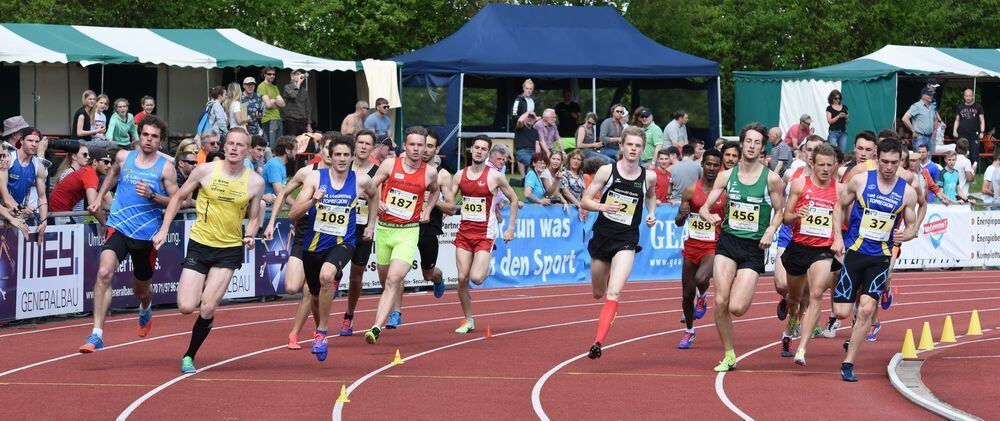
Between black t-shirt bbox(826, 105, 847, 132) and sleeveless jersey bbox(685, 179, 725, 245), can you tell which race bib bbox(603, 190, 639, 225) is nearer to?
sleeveless jersey bbox(685, 179, 725, 245)

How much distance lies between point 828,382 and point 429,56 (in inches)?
697

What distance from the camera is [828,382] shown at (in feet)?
38.8

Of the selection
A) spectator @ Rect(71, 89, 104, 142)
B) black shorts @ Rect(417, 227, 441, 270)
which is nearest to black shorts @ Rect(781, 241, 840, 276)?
black shorts @ Rect(417, 227, 441, 270)

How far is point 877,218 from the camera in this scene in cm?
1188

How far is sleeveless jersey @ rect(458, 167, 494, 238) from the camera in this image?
15023mm

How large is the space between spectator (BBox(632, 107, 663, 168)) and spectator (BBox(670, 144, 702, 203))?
6.09 feet

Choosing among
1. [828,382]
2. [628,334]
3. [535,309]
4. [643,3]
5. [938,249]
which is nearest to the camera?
[828,382]

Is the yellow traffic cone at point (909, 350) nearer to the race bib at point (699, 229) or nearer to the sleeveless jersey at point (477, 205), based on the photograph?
the race bib at point (699, 229)

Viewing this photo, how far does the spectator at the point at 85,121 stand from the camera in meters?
20.7

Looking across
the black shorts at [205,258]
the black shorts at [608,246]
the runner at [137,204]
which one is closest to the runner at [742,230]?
the black shorts at [608,246]

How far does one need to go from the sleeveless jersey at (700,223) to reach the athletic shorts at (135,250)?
480 cm

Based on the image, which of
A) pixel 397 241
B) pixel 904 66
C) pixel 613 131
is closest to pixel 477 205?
pixel 397 241

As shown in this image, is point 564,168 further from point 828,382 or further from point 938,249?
point 828,382

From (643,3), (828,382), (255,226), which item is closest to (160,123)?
(255,226)
